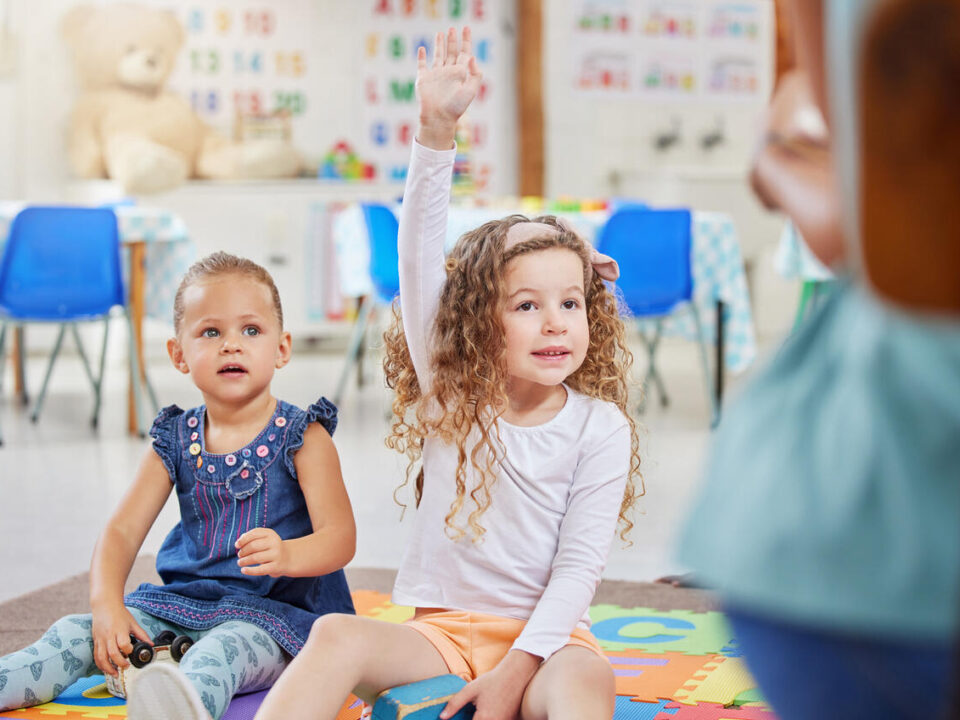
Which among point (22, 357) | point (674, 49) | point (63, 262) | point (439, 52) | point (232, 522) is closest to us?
point (439, 52)

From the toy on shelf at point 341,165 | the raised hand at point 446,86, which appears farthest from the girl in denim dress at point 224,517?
the toy on shelf at point 341,165

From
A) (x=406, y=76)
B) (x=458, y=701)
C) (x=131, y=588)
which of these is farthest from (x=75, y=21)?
(x=458, y=701)

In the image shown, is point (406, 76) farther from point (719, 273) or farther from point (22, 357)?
point (719, 273)

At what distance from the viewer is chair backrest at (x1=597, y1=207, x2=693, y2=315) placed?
392 centimetres

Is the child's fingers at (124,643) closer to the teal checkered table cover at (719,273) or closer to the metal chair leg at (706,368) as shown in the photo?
the teal checkered table cover at (719,273)

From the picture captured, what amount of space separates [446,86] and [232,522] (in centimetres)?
66

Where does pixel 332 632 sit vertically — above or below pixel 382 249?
below

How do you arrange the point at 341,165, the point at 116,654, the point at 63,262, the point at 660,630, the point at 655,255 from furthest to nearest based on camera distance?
1. the point at 341,165
2. the point at 655,255
3. the point at 63,262
4. the point at 660,630
5. the point at 116,654

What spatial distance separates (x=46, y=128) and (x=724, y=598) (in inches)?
229

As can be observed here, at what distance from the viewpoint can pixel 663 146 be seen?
23.1 ft

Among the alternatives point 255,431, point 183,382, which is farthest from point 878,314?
point 183,382

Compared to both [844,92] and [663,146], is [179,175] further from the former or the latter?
[844,92]

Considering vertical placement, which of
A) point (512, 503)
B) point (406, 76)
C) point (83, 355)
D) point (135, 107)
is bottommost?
point (83, 355)

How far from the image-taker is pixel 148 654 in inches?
59.2
